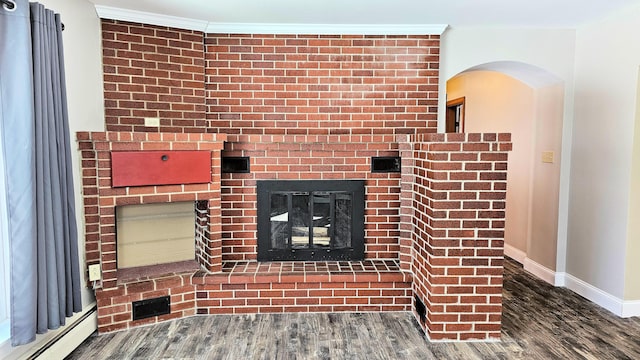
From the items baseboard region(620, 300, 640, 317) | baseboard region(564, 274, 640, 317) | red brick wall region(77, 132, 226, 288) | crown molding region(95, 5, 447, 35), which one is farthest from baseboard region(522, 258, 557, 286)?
red brick wall region(77, 132, 226, 288)

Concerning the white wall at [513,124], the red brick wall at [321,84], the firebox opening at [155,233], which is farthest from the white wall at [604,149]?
the firebox opening at [155,233]

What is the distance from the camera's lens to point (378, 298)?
3111mm

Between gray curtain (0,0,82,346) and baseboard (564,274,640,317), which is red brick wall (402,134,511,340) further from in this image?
gray curtain (0,0,82,346)

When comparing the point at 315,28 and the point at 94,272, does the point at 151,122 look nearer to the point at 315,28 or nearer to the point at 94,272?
the point at 94,272

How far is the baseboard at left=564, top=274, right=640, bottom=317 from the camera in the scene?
Result: 3.00m

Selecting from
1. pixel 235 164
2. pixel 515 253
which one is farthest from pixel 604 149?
pixel 235 164

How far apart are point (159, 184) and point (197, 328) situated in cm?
106

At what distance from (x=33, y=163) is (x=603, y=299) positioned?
4.01 meters

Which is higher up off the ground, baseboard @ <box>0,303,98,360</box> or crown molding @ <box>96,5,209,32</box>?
crown molding @ <box>96,5,209,32</box>

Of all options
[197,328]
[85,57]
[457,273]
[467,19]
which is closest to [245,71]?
[85,57]

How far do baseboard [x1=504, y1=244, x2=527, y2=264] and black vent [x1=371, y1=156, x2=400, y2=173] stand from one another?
2.00 metres

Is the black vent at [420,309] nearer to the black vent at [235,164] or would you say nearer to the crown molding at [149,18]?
the black vent at [235,164]

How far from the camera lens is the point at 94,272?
2.76 m

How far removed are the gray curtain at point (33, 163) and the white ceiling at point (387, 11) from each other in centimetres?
91
